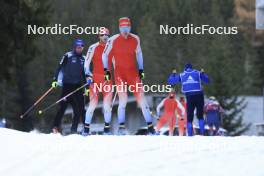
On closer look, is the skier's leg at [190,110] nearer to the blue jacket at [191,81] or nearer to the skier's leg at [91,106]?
the blue jacket at [191,81]

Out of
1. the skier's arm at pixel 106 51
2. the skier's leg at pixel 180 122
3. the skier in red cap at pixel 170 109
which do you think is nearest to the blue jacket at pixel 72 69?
the skier's arm at pixel 106 51

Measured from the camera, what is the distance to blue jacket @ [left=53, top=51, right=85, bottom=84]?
50.9ft

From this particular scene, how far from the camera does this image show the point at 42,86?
65.5m

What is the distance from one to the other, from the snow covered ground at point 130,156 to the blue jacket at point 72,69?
130 inches

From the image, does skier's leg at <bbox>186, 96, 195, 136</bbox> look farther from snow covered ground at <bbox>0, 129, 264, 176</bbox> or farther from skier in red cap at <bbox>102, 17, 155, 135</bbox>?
snow covered ground at <bbox>0, 129, 264, 176</bbox>

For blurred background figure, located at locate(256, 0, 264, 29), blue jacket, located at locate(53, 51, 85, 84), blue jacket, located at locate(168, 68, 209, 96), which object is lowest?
blue jacket, located at locate(168, 68, 209, 96)

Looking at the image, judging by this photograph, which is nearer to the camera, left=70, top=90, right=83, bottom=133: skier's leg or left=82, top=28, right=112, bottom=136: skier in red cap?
left=82, top=28, right=112, bottom=136: skier in red cap

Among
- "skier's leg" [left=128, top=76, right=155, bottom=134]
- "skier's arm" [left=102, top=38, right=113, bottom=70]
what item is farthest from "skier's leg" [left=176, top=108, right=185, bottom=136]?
"skier's arm" [left=102, top=38, right=113, bottom=70]

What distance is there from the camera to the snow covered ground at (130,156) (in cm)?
970

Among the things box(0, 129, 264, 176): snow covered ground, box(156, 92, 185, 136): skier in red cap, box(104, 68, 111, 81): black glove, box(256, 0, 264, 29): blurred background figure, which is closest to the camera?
box(0, 129, 264, 176): snow covered ground

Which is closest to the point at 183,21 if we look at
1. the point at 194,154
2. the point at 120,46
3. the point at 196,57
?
the point at 196,57

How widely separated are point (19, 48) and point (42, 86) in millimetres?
34397

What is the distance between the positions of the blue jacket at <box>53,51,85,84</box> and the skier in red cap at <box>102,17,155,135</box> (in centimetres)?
118

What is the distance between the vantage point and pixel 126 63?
14375 millimetres
